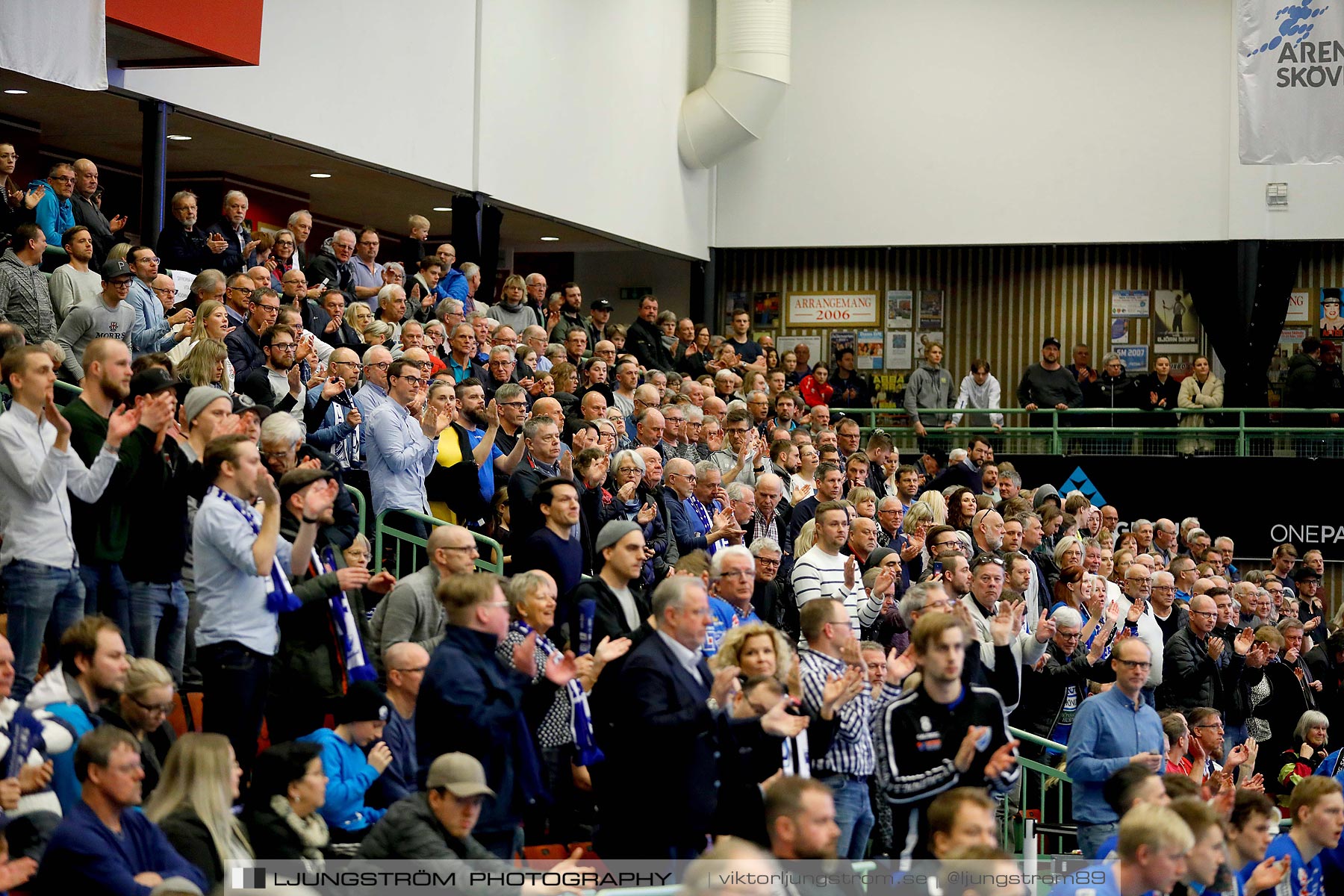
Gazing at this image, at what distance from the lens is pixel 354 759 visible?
6082 mm

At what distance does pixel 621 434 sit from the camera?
11.2m

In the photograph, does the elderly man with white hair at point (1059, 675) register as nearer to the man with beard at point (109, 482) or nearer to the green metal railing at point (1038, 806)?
the green metal railing at point (1038, 806)

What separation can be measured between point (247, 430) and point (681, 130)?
14.1 m

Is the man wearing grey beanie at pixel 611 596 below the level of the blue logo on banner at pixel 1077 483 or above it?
below

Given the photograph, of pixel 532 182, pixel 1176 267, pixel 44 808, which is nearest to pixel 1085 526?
pixel 532 182

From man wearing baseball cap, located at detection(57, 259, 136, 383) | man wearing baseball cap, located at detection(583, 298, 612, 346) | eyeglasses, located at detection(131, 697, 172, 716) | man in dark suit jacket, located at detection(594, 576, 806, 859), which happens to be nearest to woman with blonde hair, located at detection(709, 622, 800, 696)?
man in dark suit jacket, located at detection(594, 576, 806, 859)

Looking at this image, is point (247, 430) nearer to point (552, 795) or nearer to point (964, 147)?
point (552, 795)

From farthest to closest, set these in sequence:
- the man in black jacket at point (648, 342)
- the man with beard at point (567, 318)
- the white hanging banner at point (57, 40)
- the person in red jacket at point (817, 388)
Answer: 1. the person in red jacket at point (817, 388)
2. the man in black jacket at point (648, 342)
3. the man with beard at point (567, 318)
4. the white hanging banner at point (57, 40)

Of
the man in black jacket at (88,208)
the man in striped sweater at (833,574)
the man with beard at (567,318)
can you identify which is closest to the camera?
the man in striped sweater at (833,574)

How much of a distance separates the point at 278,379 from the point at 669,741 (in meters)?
4.40

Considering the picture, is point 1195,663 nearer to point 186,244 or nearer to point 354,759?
point 354,759

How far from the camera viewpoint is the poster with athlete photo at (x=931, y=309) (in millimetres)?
22141

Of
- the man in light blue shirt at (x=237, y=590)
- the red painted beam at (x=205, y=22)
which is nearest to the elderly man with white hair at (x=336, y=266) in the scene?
the red painted beam at (x=205, y=22)

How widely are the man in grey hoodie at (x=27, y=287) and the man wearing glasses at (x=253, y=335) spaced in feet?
3.43
